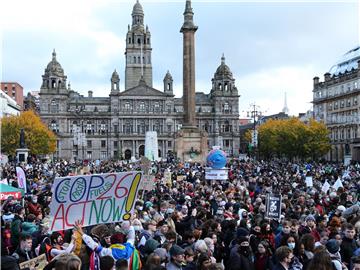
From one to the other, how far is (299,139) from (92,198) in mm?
70610

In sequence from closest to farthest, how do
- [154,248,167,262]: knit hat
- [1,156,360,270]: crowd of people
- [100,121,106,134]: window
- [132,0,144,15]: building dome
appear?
1. [1,156,360,270]: crowd of people
2. [154,248,167,262]: knit hat
3. [100,121,106,134]: window
4. [132,0,144,15]: building dome

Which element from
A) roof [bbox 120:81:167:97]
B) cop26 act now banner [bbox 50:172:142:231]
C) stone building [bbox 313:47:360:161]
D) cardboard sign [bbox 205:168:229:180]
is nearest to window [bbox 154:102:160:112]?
roof [bbox 120:81:167:97]

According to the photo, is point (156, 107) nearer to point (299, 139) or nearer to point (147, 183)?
point (299, 139)

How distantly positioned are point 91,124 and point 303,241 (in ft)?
346

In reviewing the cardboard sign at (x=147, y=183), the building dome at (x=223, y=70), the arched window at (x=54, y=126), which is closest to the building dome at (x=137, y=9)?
the building dome at (x=223, y=70)

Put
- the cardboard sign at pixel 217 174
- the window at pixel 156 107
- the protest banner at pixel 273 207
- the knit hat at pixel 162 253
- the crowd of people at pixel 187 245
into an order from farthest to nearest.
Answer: the window at pixel 156 107
the cardboard sign at pixel 217 174
the protest banner at pixel 273 207
the knit hat at pixel 162 253
the crowd of people at pixel 187 245

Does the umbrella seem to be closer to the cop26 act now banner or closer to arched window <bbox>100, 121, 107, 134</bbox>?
the cop26 act now banner

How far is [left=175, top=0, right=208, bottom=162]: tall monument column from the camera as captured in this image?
169 ft

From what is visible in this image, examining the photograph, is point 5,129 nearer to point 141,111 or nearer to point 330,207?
point 141,111

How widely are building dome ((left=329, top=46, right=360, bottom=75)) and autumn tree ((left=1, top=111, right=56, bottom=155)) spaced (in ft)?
147

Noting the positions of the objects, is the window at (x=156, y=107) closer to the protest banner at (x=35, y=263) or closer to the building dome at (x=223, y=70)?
the building dome at (x=223, y=70)

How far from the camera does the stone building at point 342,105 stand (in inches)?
2810

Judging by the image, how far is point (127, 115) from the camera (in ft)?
367

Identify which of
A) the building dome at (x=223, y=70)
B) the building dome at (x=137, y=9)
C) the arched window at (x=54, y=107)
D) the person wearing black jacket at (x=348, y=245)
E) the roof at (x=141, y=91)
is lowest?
the person wearing black jacket at (x=348, y=245)
